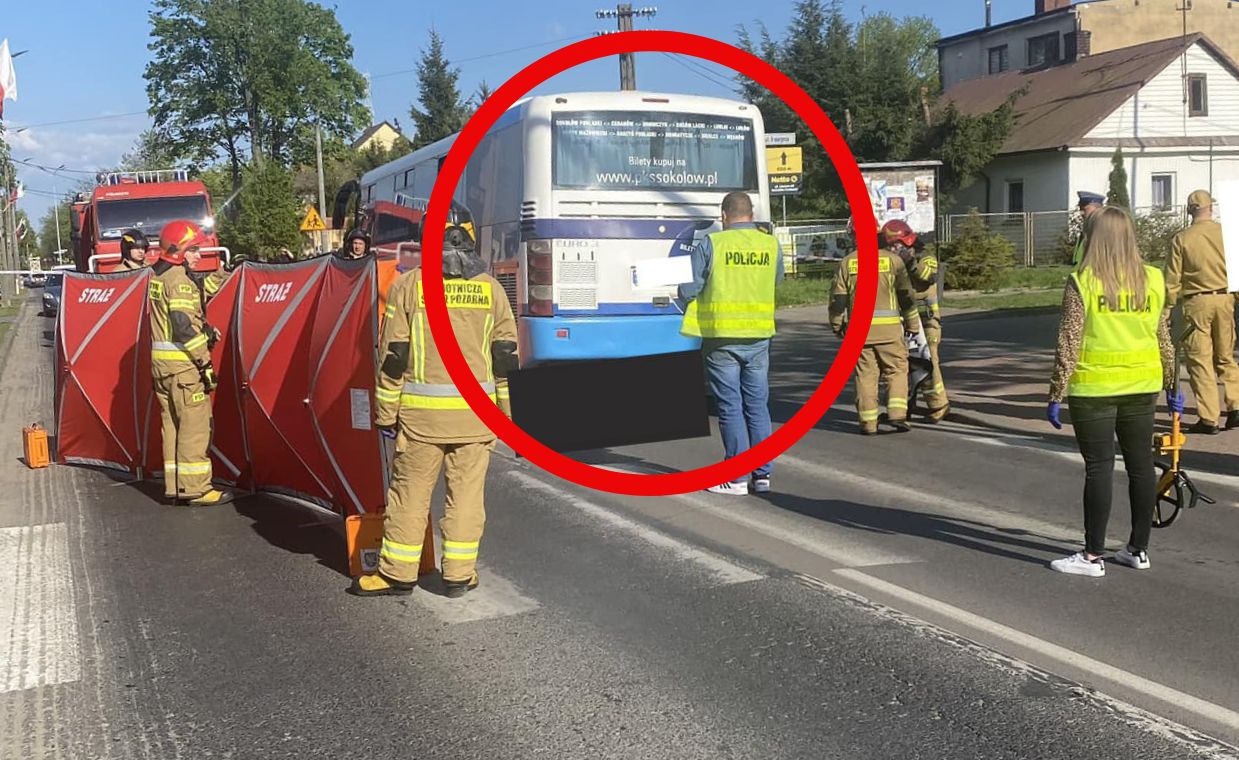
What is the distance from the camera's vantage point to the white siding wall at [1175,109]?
44.0 m

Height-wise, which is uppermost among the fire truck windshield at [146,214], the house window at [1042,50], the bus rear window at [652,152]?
the house window at [1042,50]

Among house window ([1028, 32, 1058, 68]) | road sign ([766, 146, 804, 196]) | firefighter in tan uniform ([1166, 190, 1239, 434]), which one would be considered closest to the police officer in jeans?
firefighter in tan uniform ([1166, 190, 1239, 434])

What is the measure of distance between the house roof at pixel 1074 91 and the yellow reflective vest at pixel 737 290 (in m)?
38.4

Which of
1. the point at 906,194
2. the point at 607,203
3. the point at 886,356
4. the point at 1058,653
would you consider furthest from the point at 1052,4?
the point at 1058,653

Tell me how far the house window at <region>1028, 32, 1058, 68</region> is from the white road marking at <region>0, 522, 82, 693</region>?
179ft

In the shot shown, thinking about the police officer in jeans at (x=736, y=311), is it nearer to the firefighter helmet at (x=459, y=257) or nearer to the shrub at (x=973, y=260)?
the firefighter helmet at (x=459, y=257)

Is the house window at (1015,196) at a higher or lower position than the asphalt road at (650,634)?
higher

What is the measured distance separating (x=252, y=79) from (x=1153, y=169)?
3870 cm

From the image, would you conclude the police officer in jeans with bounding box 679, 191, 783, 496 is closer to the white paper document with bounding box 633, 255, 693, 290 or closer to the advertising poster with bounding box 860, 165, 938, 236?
the white paper document with bounding box 633, 255, 693, 290

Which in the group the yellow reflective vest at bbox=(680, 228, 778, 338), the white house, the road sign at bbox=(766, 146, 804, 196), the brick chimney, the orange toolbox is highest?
the brick chimney

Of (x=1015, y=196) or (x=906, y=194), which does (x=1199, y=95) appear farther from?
(x=906, y=194)

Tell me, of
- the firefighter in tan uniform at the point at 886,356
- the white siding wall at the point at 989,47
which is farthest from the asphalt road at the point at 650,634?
the white siding wall at the point at 989,47

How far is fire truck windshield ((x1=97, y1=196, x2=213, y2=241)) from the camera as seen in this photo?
2873cm

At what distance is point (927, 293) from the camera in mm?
11656
